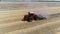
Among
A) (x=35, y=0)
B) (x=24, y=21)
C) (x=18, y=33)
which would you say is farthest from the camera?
(x=35, y=0)

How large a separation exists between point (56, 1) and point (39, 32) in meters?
3.02

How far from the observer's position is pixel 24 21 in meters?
1.49

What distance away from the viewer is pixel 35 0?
3852mm

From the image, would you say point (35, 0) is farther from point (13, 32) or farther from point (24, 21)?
point (13, 32)

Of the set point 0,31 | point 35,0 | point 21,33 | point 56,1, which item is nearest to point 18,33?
point 21,33

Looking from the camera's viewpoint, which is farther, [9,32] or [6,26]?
[6,26]

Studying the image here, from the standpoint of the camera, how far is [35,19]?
5.10 feet

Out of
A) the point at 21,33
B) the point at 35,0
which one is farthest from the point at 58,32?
the point at 35,0

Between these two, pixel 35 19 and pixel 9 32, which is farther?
pixel 35 19

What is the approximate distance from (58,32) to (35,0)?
8.88ft

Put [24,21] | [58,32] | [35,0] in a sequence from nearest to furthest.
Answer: [58,32] < [24,21] < [35,0]

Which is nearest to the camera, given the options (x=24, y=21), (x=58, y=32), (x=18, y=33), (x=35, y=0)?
(x=18, y=33)

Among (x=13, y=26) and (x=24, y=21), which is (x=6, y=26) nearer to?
(x=13, y=26)

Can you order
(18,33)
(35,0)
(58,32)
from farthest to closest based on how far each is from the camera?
(35,0) < (58,32) < (18,33)
